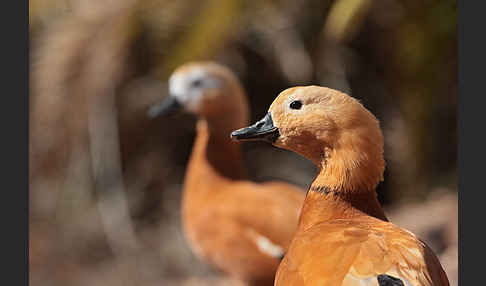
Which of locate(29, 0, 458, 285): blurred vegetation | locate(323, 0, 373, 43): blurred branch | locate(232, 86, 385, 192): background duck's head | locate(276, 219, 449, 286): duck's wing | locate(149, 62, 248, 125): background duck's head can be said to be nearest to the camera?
locate(276, 219, 449, 286): duck's wing

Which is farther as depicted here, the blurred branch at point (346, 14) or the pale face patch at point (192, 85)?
the pale face patch at point (192, 85)

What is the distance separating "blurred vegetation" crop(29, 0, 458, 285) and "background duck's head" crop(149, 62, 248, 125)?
45cm

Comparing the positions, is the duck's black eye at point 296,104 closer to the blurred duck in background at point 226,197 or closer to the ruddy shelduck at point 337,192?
the ruddy shelduck at point 337,192

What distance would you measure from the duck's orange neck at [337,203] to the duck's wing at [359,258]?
5 cm

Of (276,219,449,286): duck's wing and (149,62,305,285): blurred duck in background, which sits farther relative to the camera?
(149,62,305,285): blurred duck in background

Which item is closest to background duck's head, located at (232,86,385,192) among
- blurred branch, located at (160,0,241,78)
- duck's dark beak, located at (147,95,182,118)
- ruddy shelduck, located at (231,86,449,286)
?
ruddy shelduck, located at (231,86,449,286)

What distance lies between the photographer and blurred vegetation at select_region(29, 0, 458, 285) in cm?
457

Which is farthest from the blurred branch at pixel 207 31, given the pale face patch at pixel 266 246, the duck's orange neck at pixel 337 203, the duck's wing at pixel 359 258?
the duck's wing at pixel 359 258

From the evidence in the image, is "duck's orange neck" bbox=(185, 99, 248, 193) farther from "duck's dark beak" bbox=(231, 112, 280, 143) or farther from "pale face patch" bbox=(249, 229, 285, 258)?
"duck's dark beak" bbox=(231, 112, 280, 143)

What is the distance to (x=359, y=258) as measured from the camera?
182cm

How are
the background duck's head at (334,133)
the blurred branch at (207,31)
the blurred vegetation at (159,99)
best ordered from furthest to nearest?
the blurred vegetation at (159,99), the blurred branch at (207,31), the background duck's head at (334,133)

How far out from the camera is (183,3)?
15.7 ft

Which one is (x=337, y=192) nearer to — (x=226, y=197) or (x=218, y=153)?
(x=226, y=197)

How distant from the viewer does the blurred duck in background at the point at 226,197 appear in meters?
3.28
